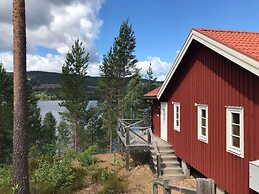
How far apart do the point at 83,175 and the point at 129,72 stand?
22.8m

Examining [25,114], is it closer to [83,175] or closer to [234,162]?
[83,175]

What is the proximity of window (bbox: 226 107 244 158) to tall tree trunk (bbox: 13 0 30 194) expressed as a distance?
636 cm

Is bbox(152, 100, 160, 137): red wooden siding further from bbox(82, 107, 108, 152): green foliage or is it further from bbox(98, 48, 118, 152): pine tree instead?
bbox(82, 107, 108, 152): green foliage

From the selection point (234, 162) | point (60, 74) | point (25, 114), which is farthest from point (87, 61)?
point (234, 162)

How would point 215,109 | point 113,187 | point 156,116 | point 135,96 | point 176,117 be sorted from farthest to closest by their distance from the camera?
point 135,96 < point 156,116 < point 176,117 < point 113,187 < point 215,109

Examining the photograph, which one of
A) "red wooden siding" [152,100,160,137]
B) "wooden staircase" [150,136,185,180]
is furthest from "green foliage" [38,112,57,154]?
"wooden staircase" [150,136,185,180]

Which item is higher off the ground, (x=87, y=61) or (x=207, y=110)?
(x=87, y=61)

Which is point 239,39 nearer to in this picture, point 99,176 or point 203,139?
point 203,139

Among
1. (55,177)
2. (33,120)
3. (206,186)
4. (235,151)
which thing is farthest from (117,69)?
(206,186)

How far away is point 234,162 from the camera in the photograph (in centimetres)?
816

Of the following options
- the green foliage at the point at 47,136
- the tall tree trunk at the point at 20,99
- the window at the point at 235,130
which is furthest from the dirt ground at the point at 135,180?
the green foliage at the point at 47,136

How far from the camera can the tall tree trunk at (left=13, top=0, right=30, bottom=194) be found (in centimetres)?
873

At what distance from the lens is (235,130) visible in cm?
830

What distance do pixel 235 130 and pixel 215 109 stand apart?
126cm
